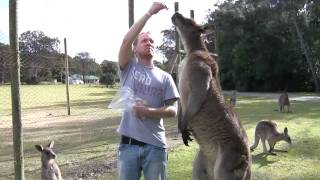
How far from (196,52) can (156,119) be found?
687mm

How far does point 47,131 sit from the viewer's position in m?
15.1

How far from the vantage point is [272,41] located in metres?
49.3

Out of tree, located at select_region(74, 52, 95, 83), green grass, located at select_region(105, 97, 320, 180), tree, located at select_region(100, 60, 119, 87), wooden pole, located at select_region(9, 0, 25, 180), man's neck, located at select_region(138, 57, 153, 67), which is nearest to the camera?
man's neck, located at select_region(138, 57, 153, 67)

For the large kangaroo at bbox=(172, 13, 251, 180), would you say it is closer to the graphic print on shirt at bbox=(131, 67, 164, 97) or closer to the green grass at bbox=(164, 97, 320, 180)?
the graphic print on shirt at bbox=(131, 67, 164, 97)

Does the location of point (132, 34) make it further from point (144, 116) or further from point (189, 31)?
point (144, 116)

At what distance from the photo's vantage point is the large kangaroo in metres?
4.51

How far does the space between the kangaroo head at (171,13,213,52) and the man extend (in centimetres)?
28

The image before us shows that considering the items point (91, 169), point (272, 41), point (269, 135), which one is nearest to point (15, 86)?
point (91, 169)

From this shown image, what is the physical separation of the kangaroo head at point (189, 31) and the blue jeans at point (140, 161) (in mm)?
967

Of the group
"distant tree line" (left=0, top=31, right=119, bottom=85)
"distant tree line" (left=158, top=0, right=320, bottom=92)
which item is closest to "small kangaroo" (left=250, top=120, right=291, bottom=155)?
"distant tree line" (left=0, top=31, right=119, bottom=85)

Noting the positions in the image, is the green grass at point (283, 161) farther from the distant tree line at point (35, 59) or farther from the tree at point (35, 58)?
the tree at point (35, 58)

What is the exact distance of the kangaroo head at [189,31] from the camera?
4785 millimetres

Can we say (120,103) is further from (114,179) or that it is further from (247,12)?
(247,12)

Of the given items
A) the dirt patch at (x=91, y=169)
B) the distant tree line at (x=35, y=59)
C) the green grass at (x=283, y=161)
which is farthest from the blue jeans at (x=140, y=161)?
the dirt patch at (x=91, y=169)
